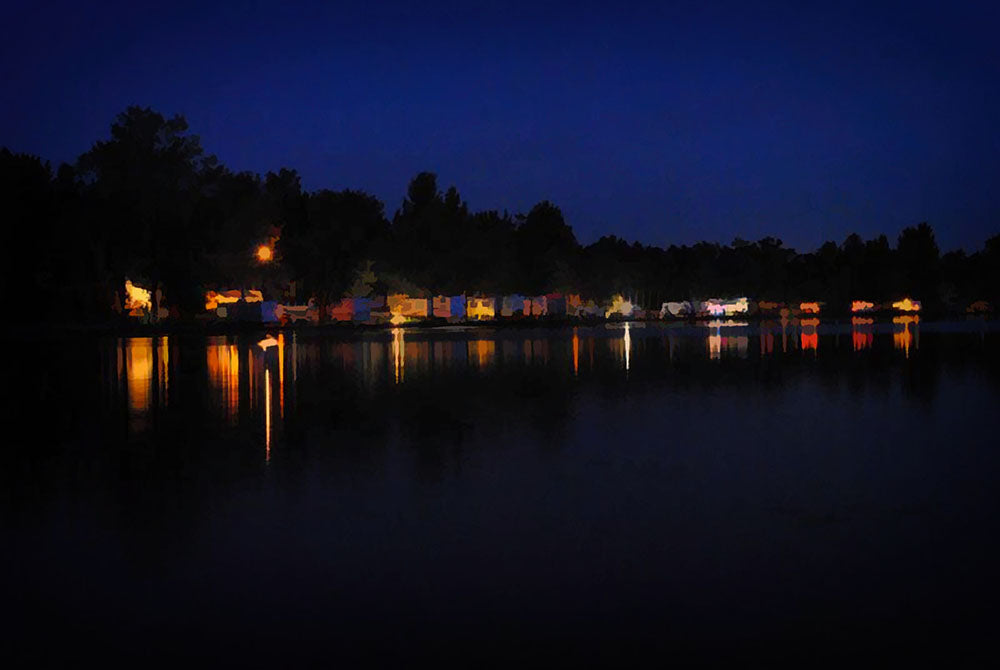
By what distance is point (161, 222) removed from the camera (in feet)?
217

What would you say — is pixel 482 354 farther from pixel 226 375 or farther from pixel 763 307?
pixel 763 307

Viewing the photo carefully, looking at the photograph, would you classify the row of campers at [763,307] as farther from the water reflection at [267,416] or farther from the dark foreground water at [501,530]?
the dark foreground water at [501,530]

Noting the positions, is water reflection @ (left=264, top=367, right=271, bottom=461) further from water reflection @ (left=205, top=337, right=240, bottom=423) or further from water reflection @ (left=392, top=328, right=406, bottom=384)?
water reflection @ (left=392, top=328, right=406, bottom=384)

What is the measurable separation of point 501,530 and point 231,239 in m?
69.1

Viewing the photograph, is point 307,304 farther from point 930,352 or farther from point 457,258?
point 930,352

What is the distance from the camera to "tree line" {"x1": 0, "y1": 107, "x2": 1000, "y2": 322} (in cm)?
6016

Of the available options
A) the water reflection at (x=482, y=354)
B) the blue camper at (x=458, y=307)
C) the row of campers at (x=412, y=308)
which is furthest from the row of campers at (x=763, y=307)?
the water reflection at (x=482, y=354)

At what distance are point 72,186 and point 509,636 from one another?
68062 millimetres

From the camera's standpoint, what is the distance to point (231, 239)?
241 feet

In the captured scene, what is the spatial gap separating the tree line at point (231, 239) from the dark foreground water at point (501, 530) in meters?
47.2

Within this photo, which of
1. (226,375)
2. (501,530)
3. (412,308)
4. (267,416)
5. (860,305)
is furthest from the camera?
(860,305)

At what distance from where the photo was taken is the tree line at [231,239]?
60156mm

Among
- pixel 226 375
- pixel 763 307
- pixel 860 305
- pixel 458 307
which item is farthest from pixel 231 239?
pixel 860 305

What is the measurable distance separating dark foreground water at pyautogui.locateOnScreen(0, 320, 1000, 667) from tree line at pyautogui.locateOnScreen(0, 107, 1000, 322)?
47.2 m
